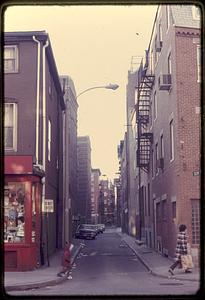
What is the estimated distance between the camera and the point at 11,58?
1822 cm

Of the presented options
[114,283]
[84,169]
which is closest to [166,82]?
[114,283]

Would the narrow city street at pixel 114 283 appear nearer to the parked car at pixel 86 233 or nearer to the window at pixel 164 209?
the window at pixel 164 209

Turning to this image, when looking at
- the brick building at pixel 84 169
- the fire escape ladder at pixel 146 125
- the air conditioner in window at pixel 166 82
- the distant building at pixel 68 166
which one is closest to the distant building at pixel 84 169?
the brick building at pixel 84 169

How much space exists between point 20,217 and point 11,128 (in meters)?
3.38

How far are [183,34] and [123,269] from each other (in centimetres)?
877

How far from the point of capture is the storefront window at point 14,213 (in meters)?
16.2

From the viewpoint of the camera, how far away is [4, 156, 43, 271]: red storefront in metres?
15.9

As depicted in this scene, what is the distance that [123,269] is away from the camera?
55.6 ft

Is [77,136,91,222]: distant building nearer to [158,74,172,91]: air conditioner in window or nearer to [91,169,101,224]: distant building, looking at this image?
[91,169,101,224]: distant building

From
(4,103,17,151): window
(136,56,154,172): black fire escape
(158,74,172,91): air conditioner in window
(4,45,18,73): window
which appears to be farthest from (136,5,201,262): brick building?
(4,103,17,151): window

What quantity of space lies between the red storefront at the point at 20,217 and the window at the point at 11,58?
3.90m

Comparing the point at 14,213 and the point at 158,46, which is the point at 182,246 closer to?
the point at 14,213

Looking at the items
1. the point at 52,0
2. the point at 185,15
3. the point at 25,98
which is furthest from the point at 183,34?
the point at 52,0

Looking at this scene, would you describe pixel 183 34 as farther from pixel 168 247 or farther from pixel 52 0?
pixel 52 0
